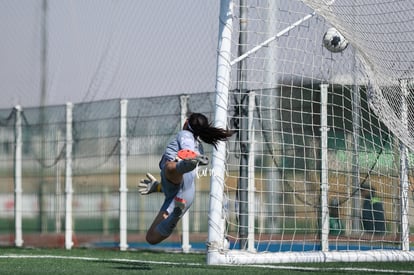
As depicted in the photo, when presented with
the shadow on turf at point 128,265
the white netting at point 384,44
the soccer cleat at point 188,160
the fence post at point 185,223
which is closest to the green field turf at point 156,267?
the shadow on turf at point 128,265

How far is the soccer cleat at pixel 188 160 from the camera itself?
1003 cm

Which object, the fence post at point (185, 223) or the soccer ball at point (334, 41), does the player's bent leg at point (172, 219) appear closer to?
the soccer ball at point (334, 41)

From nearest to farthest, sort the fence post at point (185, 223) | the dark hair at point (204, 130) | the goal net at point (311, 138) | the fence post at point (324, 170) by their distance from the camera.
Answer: the dark hair at point (204, 130), the goal net at point (311, 138), the fence post at point (324, 170), the fence post at point (185, 223)

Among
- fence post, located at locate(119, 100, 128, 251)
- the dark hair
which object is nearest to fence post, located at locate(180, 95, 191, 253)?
fence post, located at locate(119, 100, 128, 251)

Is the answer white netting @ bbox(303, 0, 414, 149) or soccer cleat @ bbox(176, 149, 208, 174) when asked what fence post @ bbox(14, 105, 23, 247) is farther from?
soccer cleat @ bbox(176, 149, 208, 174)

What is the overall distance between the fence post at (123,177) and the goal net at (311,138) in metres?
2.91

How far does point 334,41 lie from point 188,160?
3171 mm

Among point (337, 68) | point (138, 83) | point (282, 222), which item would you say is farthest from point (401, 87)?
point (138, 83)

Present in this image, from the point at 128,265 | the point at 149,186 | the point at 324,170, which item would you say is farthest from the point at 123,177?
the point at 149,186

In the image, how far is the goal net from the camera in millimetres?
11812

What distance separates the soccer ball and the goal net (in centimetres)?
4

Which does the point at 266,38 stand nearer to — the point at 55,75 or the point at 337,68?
the point at 337,68

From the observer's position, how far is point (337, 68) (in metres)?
12.9

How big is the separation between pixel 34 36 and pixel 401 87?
10.2m
